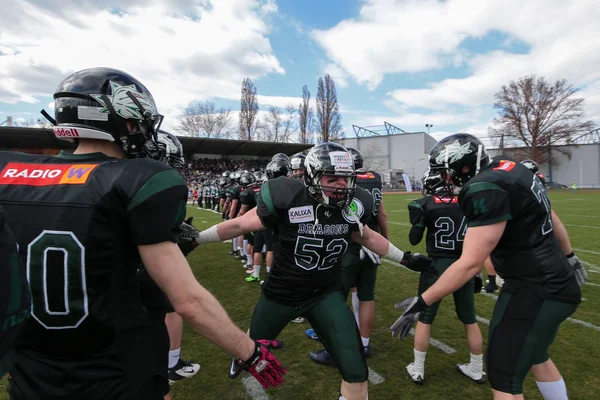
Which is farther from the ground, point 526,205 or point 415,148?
point 415,148

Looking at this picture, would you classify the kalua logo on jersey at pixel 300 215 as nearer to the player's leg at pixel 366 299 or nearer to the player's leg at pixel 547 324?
the player's leg at pixel 366 299

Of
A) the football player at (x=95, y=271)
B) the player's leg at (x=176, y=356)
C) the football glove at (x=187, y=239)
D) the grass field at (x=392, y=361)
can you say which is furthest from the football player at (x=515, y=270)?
the player's leg at (x=176, y=356)

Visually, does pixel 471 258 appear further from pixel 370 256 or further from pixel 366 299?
pixel 366 299

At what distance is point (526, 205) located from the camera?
7.22 feet

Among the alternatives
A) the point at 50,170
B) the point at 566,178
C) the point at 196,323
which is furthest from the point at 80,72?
the point at 566,178

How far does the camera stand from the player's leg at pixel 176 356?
3.27 meters

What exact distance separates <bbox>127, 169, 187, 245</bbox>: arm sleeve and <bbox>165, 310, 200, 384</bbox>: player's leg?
2.28 m

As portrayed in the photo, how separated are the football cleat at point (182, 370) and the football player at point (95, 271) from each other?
221 cm

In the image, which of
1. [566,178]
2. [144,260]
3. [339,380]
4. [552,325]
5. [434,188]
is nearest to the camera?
[144,260]

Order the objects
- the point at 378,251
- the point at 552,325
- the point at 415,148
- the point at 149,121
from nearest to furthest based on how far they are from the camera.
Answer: the point at 149,121 → the point at 552,325 → the point at 378,251 → the point at 415,148

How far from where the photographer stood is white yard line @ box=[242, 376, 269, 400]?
3109 mm

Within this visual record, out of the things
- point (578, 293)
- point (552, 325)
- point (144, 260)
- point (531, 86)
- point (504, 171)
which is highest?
point (531, 86)

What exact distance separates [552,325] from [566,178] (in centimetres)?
5557

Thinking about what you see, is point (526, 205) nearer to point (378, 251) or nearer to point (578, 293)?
point (578, 293)
